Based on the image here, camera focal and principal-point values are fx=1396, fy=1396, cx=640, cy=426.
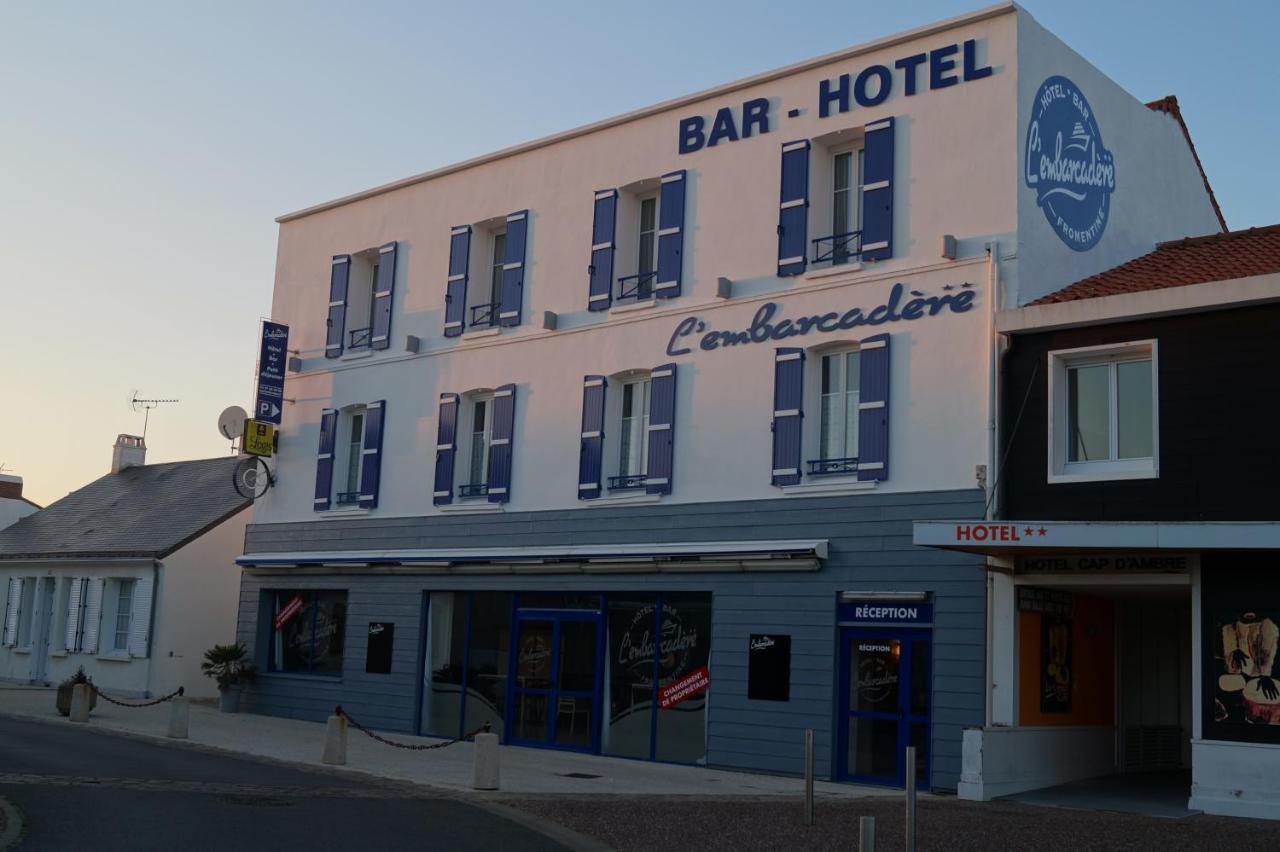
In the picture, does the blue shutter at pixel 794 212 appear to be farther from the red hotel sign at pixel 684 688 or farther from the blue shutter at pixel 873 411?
the red hotel sign at pixel 684 688

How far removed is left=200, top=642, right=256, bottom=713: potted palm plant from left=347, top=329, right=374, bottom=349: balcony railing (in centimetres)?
605

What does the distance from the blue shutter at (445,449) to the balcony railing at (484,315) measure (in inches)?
49.9

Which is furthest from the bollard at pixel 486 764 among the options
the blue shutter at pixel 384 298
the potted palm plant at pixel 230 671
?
the potted palm plant at pixel 230 671

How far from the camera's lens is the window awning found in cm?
1841

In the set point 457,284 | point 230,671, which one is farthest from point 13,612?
point 457,284

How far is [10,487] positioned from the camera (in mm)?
51875

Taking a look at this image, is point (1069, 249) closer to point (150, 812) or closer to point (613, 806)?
point (613, 806)

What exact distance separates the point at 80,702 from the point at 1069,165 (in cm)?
1748

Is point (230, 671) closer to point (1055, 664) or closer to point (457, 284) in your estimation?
point (457, 284)

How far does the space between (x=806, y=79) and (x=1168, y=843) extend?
1140cm

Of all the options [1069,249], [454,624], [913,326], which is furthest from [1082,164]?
[454,624]

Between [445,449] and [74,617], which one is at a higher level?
[445,449]

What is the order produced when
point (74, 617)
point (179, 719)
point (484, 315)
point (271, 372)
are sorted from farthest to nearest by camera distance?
1. point (74, 617)
2. point (271, 372)
3. point (484, 315)
4. point (179, 719)

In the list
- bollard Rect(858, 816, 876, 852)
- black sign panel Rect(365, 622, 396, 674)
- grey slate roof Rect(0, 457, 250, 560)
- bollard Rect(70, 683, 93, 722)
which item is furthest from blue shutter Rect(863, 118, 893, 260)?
grey slate roof Rect(0, 457, 250, 560)
